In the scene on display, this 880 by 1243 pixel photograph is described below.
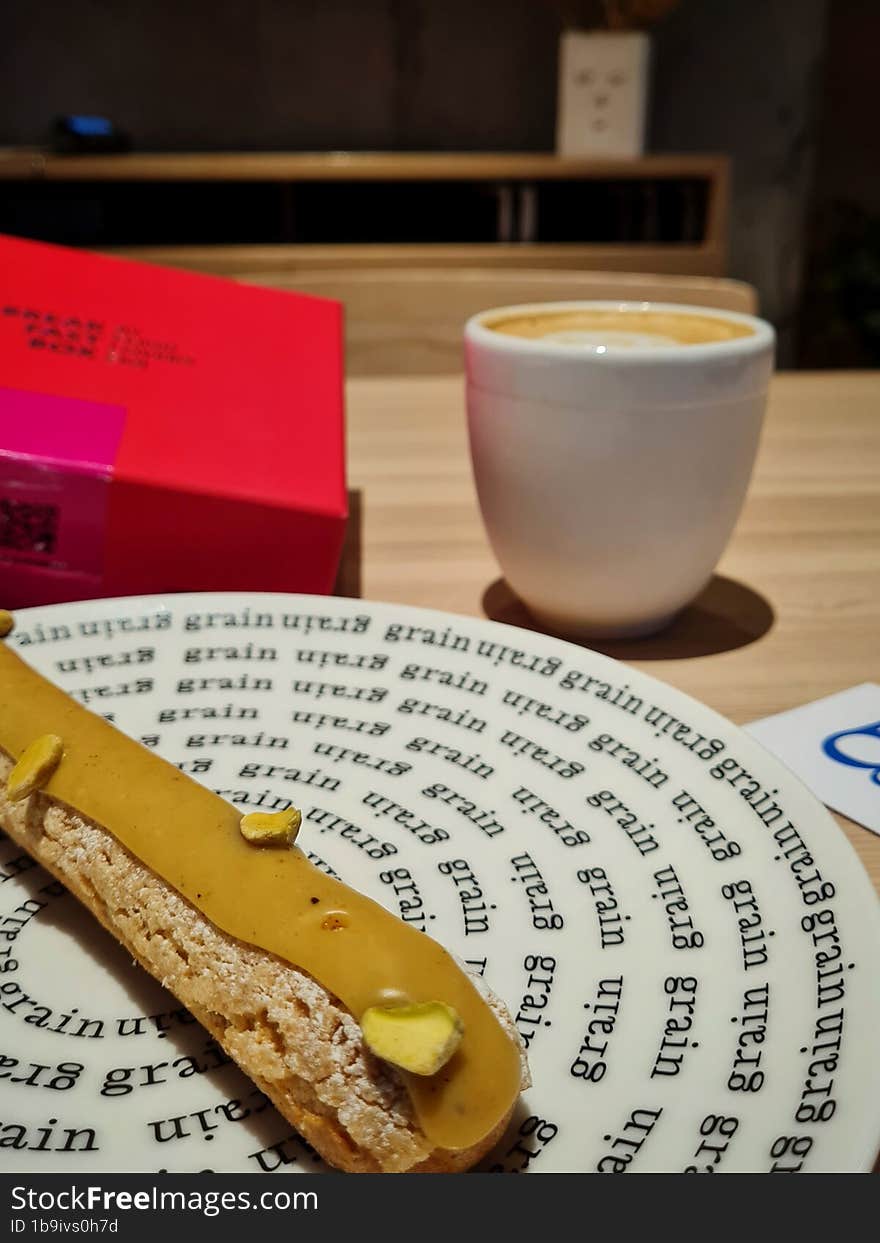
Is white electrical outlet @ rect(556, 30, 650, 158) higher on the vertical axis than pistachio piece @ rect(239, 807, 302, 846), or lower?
higher

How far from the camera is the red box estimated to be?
1.79ft

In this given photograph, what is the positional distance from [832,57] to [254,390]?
3.18m

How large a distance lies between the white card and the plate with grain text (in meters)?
0.07

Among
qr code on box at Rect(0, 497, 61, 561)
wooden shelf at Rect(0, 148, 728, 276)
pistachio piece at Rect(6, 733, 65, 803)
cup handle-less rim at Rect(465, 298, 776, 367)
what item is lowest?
pistachio piece at Rect(6, 733, 65, 803)

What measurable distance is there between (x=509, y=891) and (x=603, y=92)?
2.57 m

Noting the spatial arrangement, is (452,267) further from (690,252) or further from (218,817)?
(218,817)

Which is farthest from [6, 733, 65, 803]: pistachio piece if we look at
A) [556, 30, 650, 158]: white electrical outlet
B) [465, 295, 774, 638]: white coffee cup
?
[556, 30, 650, 158]: white electrical outlet

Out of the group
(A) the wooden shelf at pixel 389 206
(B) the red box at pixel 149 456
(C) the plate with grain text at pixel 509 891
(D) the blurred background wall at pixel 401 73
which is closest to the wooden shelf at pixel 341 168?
(A) the wooden shelf at pixel 389 206

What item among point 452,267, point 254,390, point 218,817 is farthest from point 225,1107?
point 452,267

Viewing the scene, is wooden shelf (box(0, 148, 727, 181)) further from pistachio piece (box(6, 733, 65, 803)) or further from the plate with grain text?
pistachio piece (box(6, 733, 65, 803))

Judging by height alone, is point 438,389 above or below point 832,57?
below

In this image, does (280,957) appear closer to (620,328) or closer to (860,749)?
(860,749)

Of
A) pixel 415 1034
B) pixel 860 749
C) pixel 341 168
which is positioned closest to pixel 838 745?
pixel 860 749

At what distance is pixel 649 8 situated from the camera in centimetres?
231
